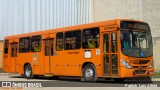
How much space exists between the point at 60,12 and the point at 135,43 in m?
21.7

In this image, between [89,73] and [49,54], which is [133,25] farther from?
[49,54]

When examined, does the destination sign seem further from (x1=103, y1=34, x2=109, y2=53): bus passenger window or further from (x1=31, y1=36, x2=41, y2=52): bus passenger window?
(x1=31, y1=36, x2=41, y2=52): bus passenger window

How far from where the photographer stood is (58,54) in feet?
67.4

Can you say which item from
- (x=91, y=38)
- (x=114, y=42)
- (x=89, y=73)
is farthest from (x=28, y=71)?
(x=114, y=42)

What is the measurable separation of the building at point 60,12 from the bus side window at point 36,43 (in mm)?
11865

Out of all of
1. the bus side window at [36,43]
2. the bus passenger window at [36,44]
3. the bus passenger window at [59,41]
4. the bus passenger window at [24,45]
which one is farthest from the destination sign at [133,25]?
the bus passenger window at [24,45]

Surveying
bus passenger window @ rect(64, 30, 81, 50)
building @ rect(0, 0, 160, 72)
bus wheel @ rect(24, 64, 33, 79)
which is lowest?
bus wheel @ rect(24, 64, 33, 79)

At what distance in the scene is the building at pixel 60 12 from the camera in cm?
3266

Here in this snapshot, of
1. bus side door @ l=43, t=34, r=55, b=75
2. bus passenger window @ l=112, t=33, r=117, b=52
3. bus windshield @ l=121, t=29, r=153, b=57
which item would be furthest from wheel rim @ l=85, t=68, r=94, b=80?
bus side door @ l=43, t=34, r=55, b=75

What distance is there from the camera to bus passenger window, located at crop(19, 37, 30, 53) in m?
23.1

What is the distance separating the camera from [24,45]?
23469 millimetres

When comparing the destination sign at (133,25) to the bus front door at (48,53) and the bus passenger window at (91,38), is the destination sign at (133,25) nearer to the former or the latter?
the bus passenger window at (91,38)

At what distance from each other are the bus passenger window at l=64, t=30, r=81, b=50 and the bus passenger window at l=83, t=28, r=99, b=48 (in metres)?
0.47

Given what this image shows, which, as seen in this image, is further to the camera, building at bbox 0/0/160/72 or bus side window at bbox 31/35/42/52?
building at bbox 0/0/160/72
